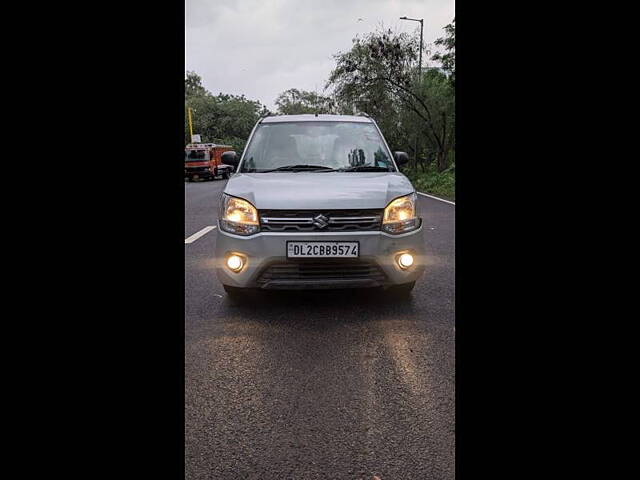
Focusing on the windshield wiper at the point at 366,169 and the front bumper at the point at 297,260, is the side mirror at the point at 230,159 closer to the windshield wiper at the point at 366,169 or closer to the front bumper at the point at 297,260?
the windshield wiper at the point at 366,169

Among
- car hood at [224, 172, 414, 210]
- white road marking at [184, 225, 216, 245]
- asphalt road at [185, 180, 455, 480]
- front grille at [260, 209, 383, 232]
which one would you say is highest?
car hood at [224, 172, 414, 210]

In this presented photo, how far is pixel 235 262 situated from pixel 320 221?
73cm

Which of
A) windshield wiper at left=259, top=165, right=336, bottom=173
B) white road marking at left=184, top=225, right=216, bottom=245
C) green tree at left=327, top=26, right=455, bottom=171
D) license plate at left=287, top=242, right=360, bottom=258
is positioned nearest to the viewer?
license plate at left=287, top=242, right=360, bottom=258

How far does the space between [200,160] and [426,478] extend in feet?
108

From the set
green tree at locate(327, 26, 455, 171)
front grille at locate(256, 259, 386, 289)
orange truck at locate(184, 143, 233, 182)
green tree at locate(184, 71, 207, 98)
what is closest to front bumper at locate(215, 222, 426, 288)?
front grille at locate(256, 259, 386, 289)

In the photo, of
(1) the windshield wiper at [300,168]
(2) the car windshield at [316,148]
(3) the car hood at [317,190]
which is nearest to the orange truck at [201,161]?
(2) the car windshield at [316,148]

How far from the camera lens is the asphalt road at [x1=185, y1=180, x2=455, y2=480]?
7.73ft

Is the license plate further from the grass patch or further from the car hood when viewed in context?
the grass patch

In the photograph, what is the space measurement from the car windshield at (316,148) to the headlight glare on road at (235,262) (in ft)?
3.61

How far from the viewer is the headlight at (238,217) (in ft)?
14.9

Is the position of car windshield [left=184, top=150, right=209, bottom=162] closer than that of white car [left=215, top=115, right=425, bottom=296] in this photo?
No

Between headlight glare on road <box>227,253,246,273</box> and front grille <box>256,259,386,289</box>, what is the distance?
0.18 metres
